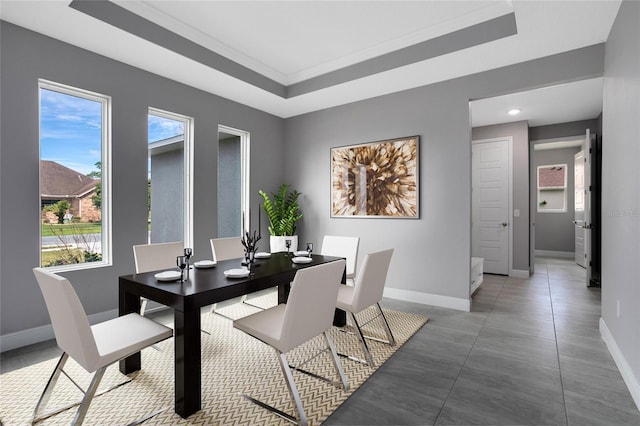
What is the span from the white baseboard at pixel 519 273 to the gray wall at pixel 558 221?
323cm

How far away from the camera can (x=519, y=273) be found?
18.7 ft

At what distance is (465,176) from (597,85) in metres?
2.23

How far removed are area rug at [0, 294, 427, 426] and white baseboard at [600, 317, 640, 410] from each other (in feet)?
4.79

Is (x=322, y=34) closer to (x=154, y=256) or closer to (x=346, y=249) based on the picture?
(x=346, y=249)

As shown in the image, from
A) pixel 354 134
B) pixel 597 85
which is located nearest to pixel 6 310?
pixel 354 134

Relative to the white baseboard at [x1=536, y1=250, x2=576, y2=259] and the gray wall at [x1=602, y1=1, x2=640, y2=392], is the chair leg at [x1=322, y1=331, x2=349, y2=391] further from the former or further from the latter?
the white baseboard at [x1=536, y1=250, x2=576, y2=259]

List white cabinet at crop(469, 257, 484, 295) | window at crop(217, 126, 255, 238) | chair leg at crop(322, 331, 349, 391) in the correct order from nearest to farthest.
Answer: chair leg at crop(322, 331, 349, 391)
white cabinet at crop(469, 257, 484, 295)
window at crop(217, 126, 255, 238)

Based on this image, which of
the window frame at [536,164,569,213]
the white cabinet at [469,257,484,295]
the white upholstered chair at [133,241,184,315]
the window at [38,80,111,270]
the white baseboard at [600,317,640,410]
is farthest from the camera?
the window frame at [536,164,569,213]

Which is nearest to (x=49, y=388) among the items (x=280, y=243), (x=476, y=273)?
(x=280, y=243)

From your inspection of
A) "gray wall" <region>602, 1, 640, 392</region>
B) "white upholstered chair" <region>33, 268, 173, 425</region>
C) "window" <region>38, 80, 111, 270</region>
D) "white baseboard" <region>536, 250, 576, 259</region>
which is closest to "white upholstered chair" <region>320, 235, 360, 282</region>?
"white upholstered chair" <region>33, 268, 173, 425</region>

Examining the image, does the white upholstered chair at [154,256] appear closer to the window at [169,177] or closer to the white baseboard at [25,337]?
the window at [169,177]

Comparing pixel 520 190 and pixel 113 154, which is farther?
pixel 520 190

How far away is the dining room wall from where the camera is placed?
11.4ft

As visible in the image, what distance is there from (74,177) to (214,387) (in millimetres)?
2484
